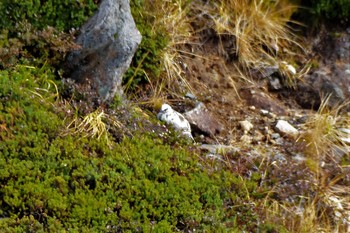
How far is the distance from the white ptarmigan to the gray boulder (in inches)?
19.6

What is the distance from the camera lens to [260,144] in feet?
22.9

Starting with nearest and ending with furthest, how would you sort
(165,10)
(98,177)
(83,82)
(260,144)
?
(98,177) < (83,82) < (260,144) < (165,10)

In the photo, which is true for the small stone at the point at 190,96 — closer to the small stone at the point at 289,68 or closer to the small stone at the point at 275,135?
the small stone at the point at 275,135

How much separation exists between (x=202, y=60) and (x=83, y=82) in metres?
1.79

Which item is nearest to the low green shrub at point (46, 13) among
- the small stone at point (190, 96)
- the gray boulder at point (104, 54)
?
the gray boulder at point (104, 54)

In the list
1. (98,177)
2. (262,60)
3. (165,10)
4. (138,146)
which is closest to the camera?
(98,177)

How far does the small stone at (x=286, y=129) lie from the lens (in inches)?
282

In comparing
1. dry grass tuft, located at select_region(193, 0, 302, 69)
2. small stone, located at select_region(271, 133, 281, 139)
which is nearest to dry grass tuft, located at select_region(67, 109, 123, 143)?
small stone, located at select_region(271, 133, 281, 139)

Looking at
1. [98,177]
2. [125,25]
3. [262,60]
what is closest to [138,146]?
[98,177]

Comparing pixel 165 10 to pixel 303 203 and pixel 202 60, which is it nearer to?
pixel 202 60

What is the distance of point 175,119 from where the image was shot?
6.57 meters

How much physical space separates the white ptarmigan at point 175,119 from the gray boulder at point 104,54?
A: 499mm

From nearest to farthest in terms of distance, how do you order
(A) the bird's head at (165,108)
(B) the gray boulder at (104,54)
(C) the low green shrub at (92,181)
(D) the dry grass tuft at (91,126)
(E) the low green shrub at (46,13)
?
(C) the low green shrub at (92,181), (D) the dry grass tuft at (91,126), (E) the low green shrub at (46,13), (B) the gray boulder at (104,54), (A) the bird's head at (165,108)

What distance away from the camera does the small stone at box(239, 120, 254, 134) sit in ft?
23.5
